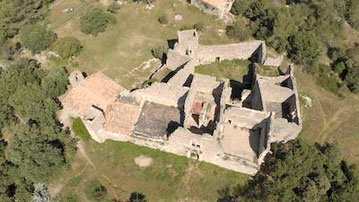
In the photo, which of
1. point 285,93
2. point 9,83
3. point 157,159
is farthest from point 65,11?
point 285,93

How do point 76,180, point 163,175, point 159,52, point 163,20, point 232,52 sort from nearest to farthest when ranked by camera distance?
point 163,175 < point 76,180 < point 232,52 < point 159,52 < point 163,20

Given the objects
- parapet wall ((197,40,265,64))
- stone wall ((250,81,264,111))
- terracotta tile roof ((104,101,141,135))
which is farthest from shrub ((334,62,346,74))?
terracotta tile roof ((104,101,141,135))

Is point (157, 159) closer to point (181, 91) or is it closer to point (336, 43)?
point (181, 91)

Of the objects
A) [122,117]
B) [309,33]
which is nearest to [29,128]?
[122,117]

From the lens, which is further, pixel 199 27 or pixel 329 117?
pixel 199 27

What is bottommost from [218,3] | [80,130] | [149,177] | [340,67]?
[149,177]

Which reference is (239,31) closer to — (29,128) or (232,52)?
(232,52)

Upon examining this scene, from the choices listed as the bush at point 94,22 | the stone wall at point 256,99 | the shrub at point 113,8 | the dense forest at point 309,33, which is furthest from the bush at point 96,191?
the shrub at point 113,8
